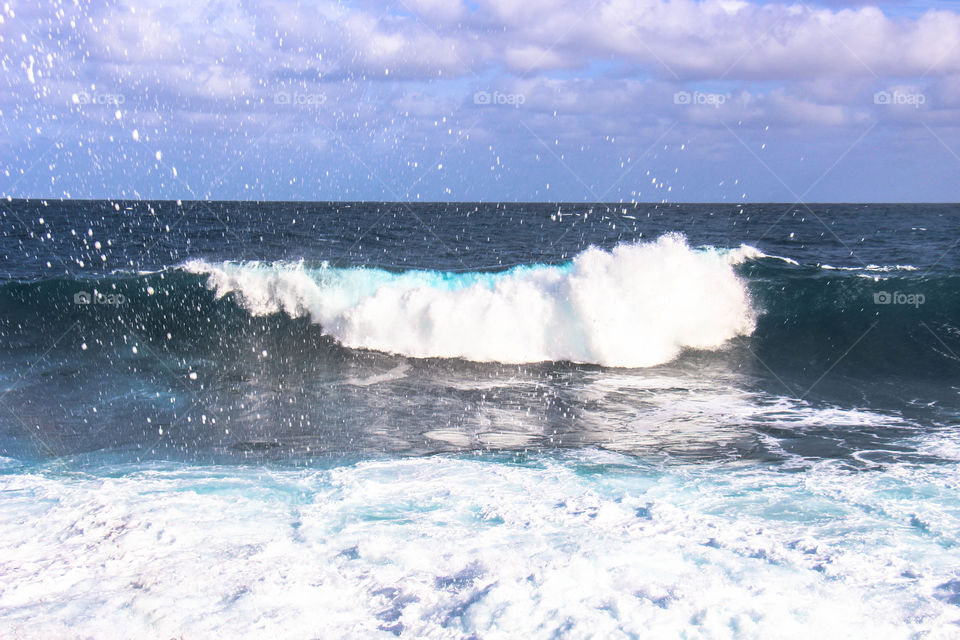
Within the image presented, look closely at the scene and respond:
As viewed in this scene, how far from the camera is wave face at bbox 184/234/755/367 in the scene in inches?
490

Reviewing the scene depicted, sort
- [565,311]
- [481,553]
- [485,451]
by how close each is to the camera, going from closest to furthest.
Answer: [481,553] → [485,451] → [565,311]

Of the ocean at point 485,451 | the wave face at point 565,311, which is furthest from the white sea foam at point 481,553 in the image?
the wave face at point 565,311

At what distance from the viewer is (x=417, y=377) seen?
11.0 m

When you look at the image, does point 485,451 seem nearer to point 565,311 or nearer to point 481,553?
point 481,553

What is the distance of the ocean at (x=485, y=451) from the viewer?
4.03m

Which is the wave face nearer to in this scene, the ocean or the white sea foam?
the ocean

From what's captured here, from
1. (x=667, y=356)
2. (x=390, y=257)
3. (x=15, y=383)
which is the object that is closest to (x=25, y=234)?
(x=390, y=257)

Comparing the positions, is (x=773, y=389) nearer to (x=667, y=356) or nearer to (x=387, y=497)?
(x=667, y=356)

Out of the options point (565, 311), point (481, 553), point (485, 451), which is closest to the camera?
point (481, 553)

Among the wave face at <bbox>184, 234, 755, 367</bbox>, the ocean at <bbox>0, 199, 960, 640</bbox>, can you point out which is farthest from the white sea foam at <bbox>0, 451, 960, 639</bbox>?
the wave face at <bbox>184, 234, 755, 367</bbox>

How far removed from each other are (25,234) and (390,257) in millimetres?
22813

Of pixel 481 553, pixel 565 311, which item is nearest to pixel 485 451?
pixel 481 553

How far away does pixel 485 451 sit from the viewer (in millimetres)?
7227

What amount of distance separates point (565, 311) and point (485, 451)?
20.4 ft
